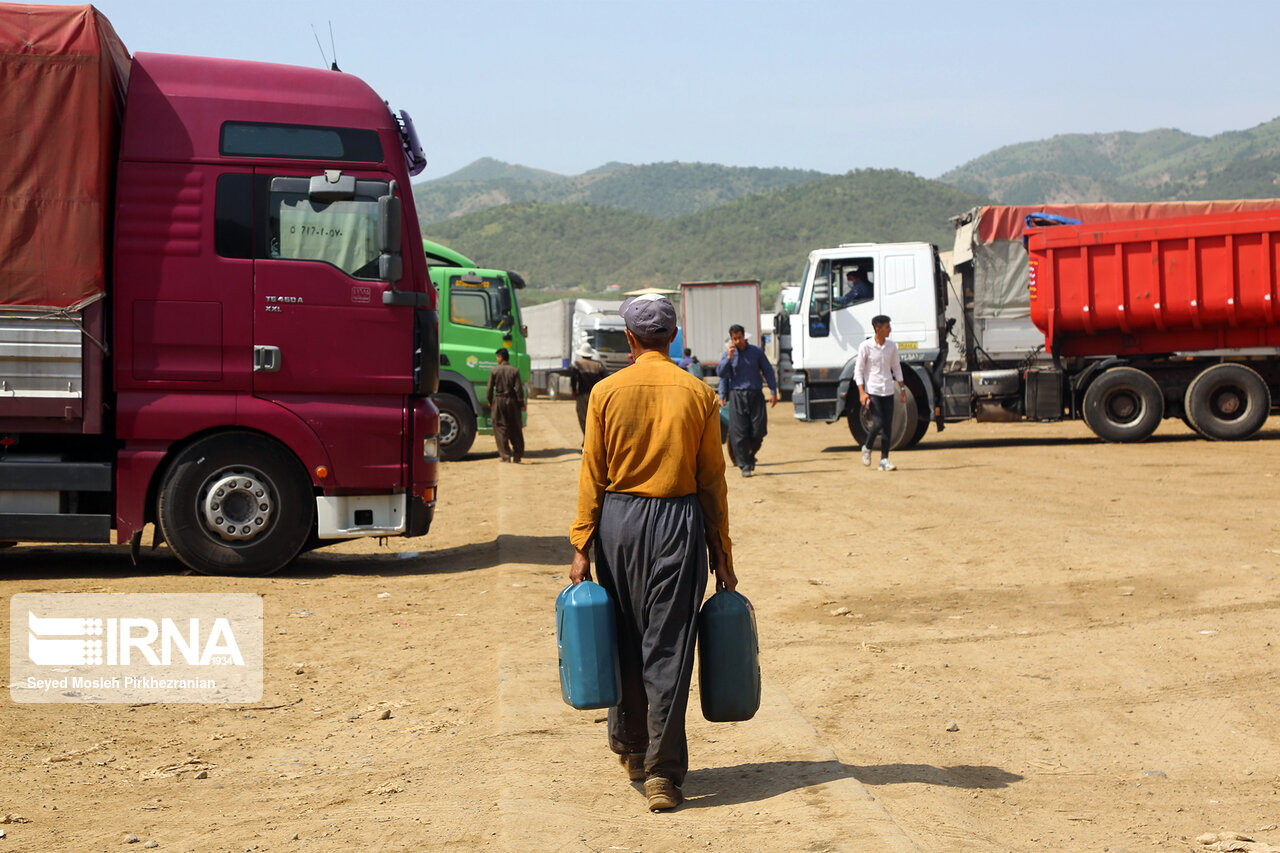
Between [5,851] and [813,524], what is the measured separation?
26.9 ft

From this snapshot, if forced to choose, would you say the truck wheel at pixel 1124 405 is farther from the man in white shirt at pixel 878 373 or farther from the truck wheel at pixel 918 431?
the man in white shirt at pixel 878 373

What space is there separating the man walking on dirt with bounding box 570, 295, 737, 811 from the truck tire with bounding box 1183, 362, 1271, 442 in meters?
15.4

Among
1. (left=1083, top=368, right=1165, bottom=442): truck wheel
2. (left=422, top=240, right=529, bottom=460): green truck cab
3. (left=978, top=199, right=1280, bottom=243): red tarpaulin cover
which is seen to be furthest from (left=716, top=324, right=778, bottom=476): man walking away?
(left=978, top=199, right=1280, bottom=243): red tarpaulin cover

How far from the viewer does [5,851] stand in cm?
405

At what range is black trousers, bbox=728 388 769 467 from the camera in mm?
14945

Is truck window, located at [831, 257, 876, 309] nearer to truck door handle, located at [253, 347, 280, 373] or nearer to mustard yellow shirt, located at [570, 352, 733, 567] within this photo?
truck door handle, located at [253, 347, 280, 373]

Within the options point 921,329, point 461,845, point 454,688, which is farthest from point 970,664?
point 921,329

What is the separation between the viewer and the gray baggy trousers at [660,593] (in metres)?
4.24

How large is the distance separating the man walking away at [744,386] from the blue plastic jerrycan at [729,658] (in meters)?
10.1

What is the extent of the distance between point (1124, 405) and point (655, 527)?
15.8 m

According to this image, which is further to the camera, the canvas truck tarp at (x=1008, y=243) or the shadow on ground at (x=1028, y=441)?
the canvas truck tarp at (x=1008, y=243)

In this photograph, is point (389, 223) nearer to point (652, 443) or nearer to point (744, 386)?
point (652, 443)

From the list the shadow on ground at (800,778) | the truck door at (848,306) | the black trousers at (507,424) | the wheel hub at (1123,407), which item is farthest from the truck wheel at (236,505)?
the wheel hub at (1123,407)

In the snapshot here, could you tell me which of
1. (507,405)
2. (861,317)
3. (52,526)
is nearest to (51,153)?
(52,526)
